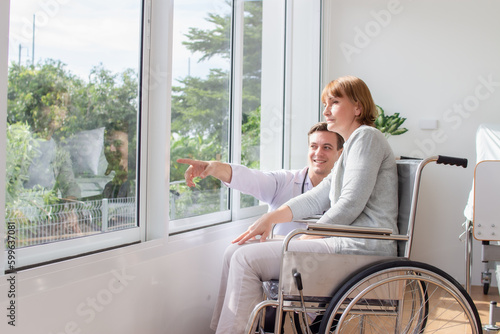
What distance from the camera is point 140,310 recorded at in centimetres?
188

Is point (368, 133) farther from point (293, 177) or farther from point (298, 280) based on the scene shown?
point (293, 177)

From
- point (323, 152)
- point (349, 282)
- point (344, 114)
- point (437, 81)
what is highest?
point (437, 81)

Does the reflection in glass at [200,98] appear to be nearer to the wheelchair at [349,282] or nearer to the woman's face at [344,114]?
the woman's face at [344,114]

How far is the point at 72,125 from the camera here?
5.43 feet

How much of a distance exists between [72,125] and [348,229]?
93 cm

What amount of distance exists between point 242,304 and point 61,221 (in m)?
0.65

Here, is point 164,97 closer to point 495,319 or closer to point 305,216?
point 305,216

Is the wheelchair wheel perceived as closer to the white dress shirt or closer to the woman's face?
the woman's face

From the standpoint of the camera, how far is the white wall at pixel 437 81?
152 inches

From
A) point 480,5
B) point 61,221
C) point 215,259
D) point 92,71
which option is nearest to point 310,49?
point 480,5

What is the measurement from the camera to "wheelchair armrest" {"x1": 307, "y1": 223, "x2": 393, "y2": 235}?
1.53 m

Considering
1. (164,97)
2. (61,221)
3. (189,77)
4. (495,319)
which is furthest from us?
(189,77)

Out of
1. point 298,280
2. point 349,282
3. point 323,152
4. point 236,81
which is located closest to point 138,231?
point 298,280

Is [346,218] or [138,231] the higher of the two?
[346,218]
